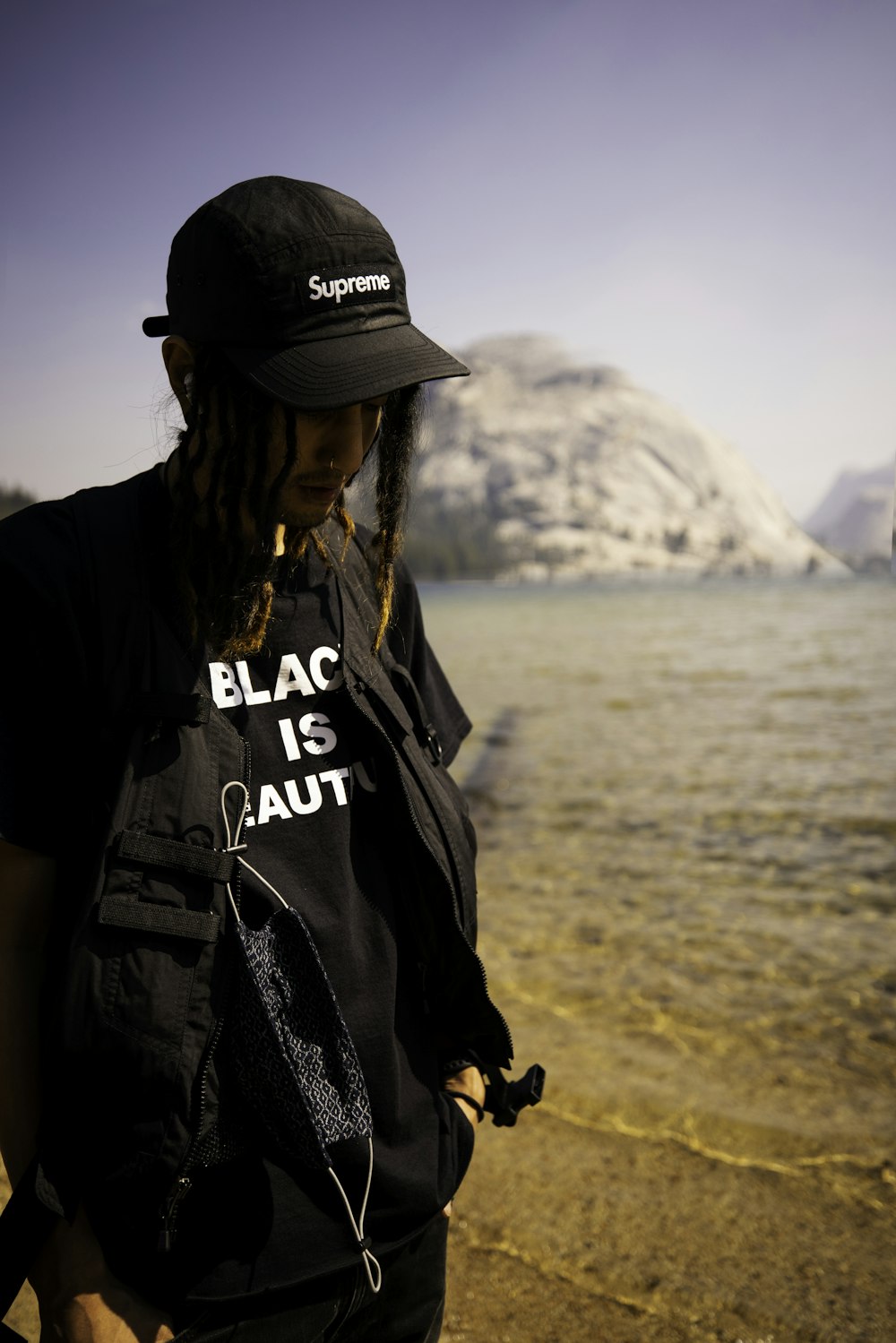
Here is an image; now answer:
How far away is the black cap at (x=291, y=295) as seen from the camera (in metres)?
1.29

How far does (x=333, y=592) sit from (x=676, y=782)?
968cm

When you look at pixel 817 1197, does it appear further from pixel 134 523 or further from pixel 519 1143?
pixel 134 523

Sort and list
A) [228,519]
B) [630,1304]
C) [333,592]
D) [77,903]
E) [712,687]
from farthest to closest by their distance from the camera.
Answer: [712,687] → [630,1304] → [333,592] → [228,519] → [77,903]

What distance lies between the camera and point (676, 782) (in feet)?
35.2

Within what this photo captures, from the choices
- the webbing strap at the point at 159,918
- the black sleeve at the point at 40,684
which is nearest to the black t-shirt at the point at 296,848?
the black sleeve at the point at 40,684

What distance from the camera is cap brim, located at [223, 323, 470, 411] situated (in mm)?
1281

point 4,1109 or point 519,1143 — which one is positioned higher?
point 4,1109

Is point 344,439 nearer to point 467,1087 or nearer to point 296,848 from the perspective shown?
point 296,848

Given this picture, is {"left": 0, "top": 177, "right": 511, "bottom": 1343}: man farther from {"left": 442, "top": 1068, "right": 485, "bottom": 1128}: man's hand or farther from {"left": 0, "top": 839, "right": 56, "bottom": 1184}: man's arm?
{"left": 442, "top": 1068, "right": 485, "bottom": 1128}: man's hand

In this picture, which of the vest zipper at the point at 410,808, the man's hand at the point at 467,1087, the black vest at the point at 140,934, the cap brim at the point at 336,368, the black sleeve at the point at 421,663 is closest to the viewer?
the black vest at the point at 140,934

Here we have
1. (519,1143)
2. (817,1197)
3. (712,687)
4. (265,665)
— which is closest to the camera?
(265,665)

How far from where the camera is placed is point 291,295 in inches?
51.0

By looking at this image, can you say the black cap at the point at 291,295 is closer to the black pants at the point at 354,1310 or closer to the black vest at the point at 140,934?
the black vest at the point at 140,934

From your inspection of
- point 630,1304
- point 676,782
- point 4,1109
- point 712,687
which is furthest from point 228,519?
point 712,687
